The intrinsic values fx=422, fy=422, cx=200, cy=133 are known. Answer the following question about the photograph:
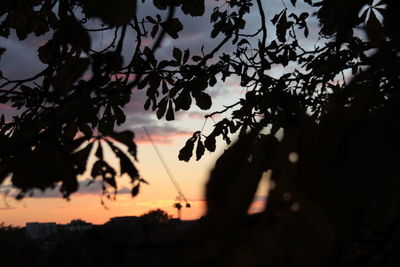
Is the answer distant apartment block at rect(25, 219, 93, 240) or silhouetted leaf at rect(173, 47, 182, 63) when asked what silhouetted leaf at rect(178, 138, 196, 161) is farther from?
distant apartment block at rect(25, 219, 93, 240)

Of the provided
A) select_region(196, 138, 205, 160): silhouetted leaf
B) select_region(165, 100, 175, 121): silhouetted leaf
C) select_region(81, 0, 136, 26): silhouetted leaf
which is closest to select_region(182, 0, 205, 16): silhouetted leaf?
select_region(165, 100, 175, 121): silhouetted leaf

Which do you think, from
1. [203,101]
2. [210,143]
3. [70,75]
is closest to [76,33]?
[70,75]

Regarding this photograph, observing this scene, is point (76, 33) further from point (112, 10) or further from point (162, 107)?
point (162, 107)

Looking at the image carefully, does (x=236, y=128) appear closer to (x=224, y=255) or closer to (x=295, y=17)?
(x=295, y=17)

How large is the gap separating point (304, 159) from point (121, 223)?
22.4 inches

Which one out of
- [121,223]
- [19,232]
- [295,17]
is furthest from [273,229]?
[295,17]

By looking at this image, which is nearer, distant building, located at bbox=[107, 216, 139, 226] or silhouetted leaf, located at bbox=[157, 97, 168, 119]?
distant building, located at bbox=[107, 216, 139, 226]

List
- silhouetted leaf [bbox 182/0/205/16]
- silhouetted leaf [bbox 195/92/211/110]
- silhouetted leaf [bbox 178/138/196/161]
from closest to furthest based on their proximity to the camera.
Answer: silhouetted leaf [bbox 182/0/205/16] → silhouetted leaf [bbox 195/92/211/110] → silhouetted leaf [bbox 178/138/196/161]

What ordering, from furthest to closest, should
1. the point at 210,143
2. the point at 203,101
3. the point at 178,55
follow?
the point at 210,143 → the point at 178,55 → the point at 203,101

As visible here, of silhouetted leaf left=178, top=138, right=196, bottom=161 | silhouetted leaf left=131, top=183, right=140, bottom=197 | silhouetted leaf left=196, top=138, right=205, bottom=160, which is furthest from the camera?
silhouetted leaf left=196, top=138, right=205, bottom=160

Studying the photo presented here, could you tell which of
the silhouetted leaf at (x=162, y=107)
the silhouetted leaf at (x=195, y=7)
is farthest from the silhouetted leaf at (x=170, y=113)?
the silhouetted leaf at (x=195, y=7)

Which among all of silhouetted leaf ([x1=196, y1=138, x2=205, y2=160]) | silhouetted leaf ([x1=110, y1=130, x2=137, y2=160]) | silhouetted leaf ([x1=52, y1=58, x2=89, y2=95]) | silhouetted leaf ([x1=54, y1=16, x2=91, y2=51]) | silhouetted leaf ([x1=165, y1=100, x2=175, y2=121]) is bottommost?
silhouetted leaf ([x1=110, y1=130, x2=137, y2=160])

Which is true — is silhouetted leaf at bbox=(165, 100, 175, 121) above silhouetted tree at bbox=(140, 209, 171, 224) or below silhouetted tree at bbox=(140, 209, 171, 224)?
above

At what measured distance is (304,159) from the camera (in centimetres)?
52
